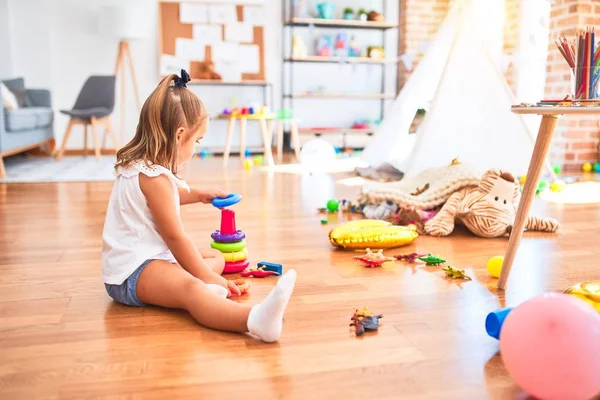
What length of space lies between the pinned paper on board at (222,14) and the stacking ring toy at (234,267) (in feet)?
14.4

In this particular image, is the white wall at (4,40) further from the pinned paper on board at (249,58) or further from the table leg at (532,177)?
the table leg at (532,177)

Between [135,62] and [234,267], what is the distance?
14.3 feet

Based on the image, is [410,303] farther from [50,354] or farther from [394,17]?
[394,17]

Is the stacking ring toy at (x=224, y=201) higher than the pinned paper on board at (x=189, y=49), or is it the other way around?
the pinned paper on board at (x=189, y=49)

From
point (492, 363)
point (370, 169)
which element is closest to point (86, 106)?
point (370, 169)

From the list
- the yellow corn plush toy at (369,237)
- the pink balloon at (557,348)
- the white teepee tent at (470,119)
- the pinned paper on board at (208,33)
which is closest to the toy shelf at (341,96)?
the pinned paper on board at (208,33)

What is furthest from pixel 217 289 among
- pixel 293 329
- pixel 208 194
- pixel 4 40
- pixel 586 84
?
pixel 4 40

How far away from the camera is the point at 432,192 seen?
2.30 metres

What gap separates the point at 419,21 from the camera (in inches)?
231

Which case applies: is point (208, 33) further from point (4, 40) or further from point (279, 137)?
point (4, 40)

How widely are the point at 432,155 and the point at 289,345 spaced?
2.26 metres

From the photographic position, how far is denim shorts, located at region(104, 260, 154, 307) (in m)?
1.36

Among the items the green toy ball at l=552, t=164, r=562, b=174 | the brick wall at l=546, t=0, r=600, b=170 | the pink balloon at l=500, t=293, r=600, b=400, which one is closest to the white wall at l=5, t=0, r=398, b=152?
the brick wall at l=546, t=0, r=600, b=170

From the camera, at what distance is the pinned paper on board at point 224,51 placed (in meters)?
5.68
